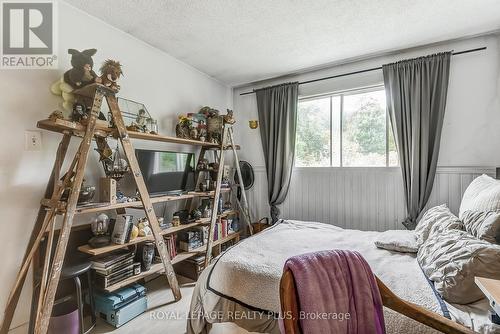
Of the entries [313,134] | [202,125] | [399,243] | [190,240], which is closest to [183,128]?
[202,125]

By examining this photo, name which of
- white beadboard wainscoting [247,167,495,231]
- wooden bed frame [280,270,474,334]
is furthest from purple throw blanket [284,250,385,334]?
white beadboard wainscoting [247,167,495,231]

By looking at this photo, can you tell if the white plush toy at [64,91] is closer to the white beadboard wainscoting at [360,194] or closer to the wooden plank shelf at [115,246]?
the wooden plank shelf at [115,246]

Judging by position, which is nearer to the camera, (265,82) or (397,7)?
(397,7)

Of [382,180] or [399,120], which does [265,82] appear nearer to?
[399,120]

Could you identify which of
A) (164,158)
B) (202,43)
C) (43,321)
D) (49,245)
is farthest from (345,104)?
(43,321)

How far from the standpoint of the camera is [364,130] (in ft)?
9.65

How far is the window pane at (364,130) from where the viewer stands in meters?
2.84

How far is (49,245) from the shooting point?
1.48 m

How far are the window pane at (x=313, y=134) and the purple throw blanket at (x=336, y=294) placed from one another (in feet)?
7.46

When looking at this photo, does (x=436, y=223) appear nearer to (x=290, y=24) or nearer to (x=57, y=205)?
(x=290, y=24)

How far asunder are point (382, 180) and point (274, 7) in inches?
85.4

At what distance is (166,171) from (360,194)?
228cm

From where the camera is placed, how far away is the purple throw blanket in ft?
2.94

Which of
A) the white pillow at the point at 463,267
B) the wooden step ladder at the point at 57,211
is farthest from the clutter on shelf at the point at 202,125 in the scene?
the white pillow at the point at 463,267
